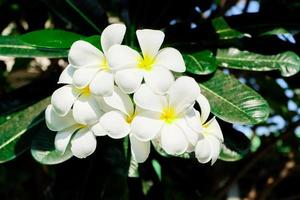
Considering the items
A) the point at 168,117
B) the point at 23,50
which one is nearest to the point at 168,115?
the point at 168,117

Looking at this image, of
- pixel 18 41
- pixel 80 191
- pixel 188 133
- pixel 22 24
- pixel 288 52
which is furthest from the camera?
pixel 22 24

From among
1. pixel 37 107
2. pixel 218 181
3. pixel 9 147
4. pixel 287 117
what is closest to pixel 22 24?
pixel 37 107

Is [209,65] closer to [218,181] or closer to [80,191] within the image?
[80,191]

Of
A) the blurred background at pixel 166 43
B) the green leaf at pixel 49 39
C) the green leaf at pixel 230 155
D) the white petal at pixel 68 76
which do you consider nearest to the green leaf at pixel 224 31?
the blurred background at pixel 166 43

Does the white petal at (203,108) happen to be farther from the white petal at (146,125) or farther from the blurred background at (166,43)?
the blurred background at (166,43)

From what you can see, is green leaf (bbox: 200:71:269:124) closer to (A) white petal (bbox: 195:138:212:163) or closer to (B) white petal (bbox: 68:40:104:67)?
(A) white petal (bbox: 195:138:212:163)

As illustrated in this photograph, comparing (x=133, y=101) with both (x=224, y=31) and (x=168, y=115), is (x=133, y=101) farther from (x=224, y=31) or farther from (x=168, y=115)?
(x=224, y=31)

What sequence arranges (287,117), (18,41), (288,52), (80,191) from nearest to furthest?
(18,41), (288,52), (80,191), (287,117)
